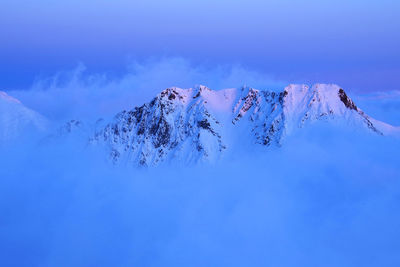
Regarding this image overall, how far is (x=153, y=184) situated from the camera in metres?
181

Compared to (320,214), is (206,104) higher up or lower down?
higher up

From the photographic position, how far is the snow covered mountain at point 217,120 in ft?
491

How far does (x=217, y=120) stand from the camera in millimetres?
162750

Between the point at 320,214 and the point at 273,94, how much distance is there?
51.4 meters

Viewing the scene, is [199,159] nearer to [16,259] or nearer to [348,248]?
[348,248]

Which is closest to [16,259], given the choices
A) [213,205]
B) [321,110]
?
[213,205]

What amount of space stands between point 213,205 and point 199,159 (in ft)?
96.6

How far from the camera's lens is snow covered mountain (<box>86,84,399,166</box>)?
14975 cm

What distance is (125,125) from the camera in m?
172

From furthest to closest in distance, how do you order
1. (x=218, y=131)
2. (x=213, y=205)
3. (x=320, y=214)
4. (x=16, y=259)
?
(x=16, y=259) < (x=213, y=205) < (x=218, y=131) < (x=320, y=214)

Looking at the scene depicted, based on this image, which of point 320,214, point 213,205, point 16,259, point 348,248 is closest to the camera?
point 348,248

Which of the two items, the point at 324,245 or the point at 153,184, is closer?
the point at 324,245

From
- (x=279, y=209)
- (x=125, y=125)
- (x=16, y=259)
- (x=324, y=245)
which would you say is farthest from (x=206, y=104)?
(x=16, y=259)

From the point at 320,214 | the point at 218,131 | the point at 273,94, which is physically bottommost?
the point at 320,214
